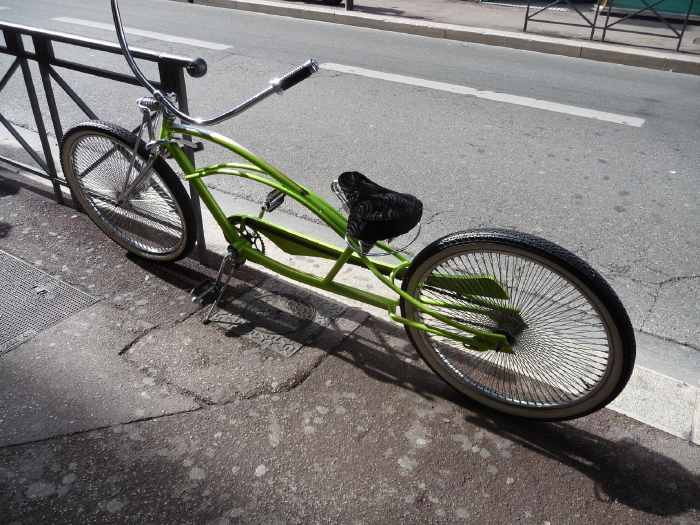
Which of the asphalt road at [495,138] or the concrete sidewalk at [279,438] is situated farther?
the asphalt road at [495,138]

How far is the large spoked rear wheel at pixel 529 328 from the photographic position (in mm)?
2262

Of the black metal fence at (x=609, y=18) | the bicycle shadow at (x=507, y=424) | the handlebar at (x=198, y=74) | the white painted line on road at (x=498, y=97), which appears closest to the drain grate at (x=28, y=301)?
the bicycle shadow at (x=507, y=424)

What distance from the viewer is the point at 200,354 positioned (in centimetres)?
294

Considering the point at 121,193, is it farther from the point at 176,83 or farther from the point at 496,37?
the point at 496,37

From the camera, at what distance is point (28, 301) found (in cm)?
326

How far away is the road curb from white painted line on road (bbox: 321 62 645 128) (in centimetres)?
320

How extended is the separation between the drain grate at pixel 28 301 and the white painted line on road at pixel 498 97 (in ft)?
17.7

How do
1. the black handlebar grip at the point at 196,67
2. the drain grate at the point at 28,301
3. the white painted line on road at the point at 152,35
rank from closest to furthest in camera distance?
1. the black handlebar grip at the point at 196,67
2. the drain grate at the point at 28,301
3. the white painted line on road at the point at 152,35

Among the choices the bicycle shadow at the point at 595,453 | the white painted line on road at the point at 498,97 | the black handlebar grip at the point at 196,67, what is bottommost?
the white painted line on road at the point at 498,97

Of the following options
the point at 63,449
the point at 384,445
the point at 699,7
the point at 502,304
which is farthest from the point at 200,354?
the point at 699,7

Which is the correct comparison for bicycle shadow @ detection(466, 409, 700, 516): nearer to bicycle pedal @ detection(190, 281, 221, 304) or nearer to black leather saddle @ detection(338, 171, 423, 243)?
black leather saddle @ detection(338, 171, 423, 243)

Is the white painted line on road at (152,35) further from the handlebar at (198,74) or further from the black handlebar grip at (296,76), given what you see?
the black handlebar grip at (296,76)

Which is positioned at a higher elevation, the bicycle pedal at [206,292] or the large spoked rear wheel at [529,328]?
the large spoked rear wheel at [529,328]

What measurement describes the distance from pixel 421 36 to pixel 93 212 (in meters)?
8.65
